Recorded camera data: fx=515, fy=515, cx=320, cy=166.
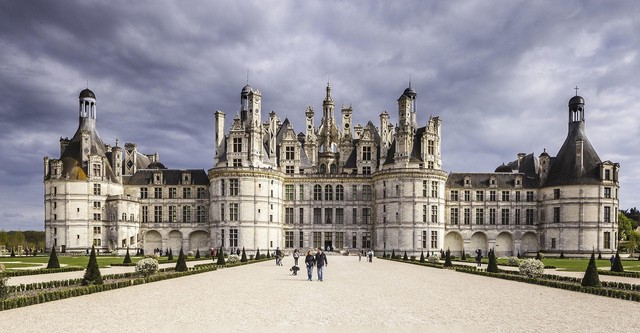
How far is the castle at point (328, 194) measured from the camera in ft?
236

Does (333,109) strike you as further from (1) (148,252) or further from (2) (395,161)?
(1) (148,252)

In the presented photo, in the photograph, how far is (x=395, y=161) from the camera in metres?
73.4

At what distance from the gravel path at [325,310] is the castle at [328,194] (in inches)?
1810

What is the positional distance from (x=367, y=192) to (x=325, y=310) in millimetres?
60254

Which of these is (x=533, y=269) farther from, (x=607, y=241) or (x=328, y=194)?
(x=328, y=194)

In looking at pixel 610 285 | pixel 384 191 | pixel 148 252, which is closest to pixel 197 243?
pixel 148 252

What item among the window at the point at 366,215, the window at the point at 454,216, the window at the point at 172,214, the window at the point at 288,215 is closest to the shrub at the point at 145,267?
the window at the point at 288,215

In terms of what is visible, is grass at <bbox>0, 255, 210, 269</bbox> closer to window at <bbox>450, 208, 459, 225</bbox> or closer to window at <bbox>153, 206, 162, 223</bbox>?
window at <bbox>153, 206, 162, 223</bbox>

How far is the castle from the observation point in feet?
236

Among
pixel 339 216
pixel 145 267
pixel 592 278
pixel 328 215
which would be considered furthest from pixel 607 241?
pixel 145 267

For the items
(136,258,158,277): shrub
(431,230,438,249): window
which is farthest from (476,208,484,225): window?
(136,258,158,277): shrub

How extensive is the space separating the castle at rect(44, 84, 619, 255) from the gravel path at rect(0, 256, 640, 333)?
46.0 m

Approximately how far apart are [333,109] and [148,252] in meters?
37.0

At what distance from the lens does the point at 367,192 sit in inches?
3091
